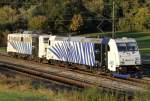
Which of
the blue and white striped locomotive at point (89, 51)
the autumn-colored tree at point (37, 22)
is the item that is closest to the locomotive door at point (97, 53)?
the blue and white striped locomotive at point (89, 51)

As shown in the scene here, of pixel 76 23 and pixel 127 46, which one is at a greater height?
pixel 127 46

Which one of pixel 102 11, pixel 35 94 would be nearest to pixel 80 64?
pixel 35 94

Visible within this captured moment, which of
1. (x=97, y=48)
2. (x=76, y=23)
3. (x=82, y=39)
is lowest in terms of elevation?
→ (x=76, y=23)

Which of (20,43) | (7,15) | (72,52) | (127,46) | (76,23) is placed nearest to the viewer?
(127,46)

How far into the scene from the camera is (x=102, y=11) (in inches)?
4166

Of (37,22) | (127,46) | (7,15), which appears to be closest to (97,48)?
(127,46)

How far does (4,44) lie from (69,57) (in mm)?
47793

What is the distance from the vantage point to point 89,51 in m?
37.9

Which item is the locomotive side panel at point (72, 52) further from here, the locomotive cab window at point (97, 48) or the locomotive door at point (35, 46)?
the locomotive door at point (35, 46)

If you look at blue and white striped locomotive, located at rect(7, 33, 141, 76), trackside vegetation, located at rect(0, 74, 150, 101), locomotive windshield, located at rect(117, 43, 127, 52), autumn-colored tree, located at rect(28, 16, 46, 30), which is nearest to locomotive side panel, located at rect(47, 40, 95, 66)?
blue and white striped locomotive, located at rect(7, 33, 141, 76)

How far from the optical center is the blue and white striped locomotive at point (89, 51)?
111 feet

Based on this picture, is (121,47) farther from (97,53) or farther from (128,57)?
(97,53)

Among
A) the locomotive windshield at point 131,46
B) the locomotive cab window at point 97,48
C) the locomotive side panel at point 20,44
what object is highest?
the locomotive windshield at point 131,46

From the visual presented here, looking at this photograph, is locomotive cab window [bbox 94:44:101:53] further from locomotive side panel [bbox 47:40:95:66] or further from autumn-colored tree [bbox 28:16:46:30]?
autumn-colored tree [bbox 28:16:46:30]
